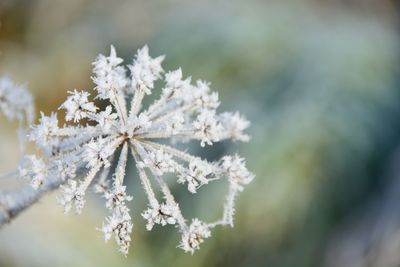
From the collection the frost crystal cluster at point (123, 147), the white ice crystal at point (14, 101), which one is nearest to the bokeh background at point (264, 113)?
the white ice crystal at point (14, 101)

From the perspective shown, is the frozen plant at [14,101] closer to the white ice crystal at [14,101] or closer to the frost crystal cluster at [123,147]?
the white ice crystal at [14,101]

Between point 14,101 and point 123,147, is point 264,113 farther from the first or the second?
point 123,147

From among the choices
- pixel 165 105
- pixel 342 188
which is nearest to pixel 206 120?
pixel 165 105

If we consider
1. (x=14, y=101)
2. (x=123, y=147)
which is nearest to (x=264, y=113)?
(x=14, y=101)

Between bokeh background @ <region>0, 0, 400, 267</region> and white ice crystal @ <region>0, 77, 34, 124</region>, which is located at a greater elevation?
bokeh background @ <region>0, 0, 400, 267</region>

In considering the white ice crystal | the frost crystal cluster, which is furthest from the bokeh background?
the frost crystal cluster

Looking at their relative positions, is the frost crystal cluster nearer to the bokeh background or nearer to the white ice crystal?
the white ice crystal
